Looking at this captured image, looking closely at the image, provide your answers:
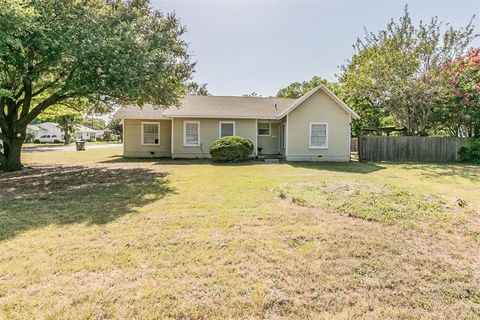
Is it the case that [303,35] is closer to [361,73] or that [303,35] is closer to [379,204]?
[361,73]

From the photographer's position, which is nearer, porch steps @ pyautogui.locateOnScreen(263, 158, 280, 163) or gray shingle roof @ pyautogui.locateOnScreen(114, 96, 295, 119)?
porch steps @ pyautogui.locateOnScreen(263, 158, 280, 163)

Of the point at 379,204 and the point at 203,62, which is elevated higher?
the point at 203,62

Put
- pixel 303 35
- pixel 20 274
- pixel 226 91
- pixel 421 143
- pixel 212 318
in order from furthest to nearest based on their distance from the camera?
pixel 226 91 → pixel 421 143 → pixel 303 35 → pixel 20 274 → pixel 212 318

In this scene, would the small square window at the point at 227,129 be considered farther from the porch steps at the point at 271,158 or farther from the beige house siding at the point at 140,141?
the beige house siding at the point at 140,141

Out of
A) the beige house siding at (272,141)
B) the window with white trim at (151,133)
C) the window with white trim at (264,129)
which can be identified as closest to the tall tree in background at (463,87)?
the beige house siding at (272,141)

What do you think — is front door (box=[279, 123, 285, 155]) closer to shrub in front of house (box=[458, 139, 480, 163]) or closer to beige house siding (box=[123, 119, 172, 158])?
beige house siding (box=[123, 119, 172, 158])

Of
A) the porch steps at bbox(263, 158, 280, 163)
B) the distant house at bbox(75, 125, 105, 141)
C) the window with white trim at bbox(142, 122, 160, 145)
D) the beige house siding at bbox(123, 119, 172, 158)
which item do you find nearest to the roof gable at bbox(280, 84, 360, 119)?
the porch steps at bbox(263, 158, 280, 163)

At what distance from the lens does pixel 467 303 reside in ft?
9.99

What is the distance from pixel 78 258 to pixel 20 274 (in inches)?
24.7

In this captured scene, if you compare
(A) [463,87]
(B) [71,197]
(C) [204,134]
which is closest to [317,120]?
(C) [204,134]

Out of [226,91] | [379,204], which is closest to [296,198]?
[379,204]

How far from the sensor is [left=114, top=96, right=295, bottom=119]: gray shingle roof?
18.5 m

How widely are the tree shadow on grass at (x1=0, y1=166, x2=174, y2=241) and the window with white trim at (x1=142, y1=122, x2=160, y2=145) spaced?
27.0ft

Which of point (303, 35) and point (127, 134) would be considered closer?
point (303, 35)
